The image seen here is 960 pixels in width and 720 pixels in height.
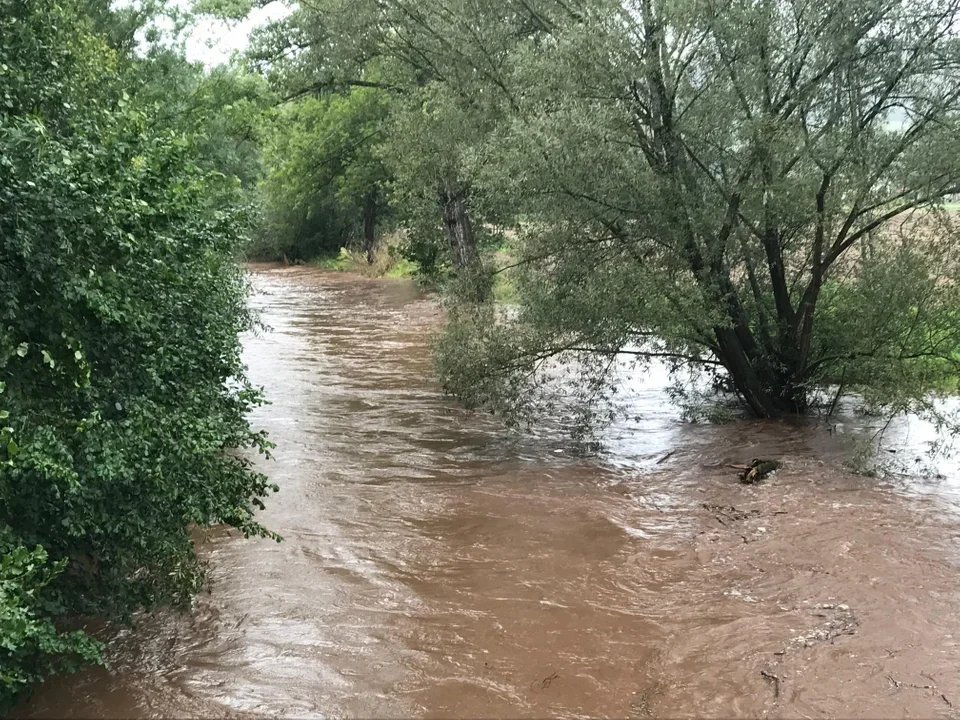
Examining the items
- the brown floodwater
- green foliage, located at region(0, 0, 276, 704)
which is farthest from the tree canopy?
green foliage, located at region(0, 0, 276, 704)

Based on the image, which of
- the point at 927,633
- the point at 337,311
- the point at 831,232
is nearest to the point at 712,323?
the point at 831,232

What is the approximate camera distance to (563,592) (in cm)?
635

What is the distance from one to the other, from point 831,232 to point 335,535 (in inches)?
269

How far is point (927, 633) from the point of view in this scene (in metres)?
5.25

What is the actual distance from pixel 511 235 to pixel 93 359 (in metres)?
6.65

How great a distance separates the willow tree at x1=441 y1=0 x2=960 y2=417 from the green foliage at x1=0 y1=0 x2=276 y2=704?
4537 millimetres

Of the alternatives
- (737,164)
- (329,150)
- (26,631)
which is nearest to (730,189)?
(737,164)

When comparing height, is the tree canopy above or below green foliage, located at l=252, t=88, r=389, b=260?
below

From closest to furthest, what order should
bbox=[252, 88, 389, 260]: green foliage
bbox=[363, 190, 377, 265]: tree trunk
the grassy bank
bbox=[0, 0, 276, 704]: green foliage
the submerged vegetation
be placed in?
bbox=[0, 0, 276, 704]: green foliage < the submerged vegetation < bbox=[252, 88, 389, 260]: green foliage < the grassy bank < bbox=[363, 190, 377, 265]: tree trunk

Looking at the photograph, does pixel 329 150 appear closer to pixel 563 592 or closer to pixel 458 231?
pixel 458 231

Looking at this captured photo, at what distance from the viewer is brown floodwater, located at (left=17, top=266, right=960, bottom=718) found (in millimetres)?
4895

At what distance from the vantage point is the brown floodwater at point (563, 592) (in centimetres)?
489

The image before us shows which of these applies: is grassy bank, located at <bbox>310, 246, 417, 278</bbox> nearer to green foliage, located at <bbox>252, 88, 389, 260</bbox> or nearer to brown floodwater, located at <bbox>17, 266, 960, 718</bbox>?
green foliage, located at <bbox>252, 88, 389, 260</bbox>

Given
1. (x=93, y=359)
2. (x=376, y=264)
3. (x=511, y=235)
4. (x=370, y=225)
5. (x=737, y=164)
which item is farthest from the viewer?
(x=370, y=225)
